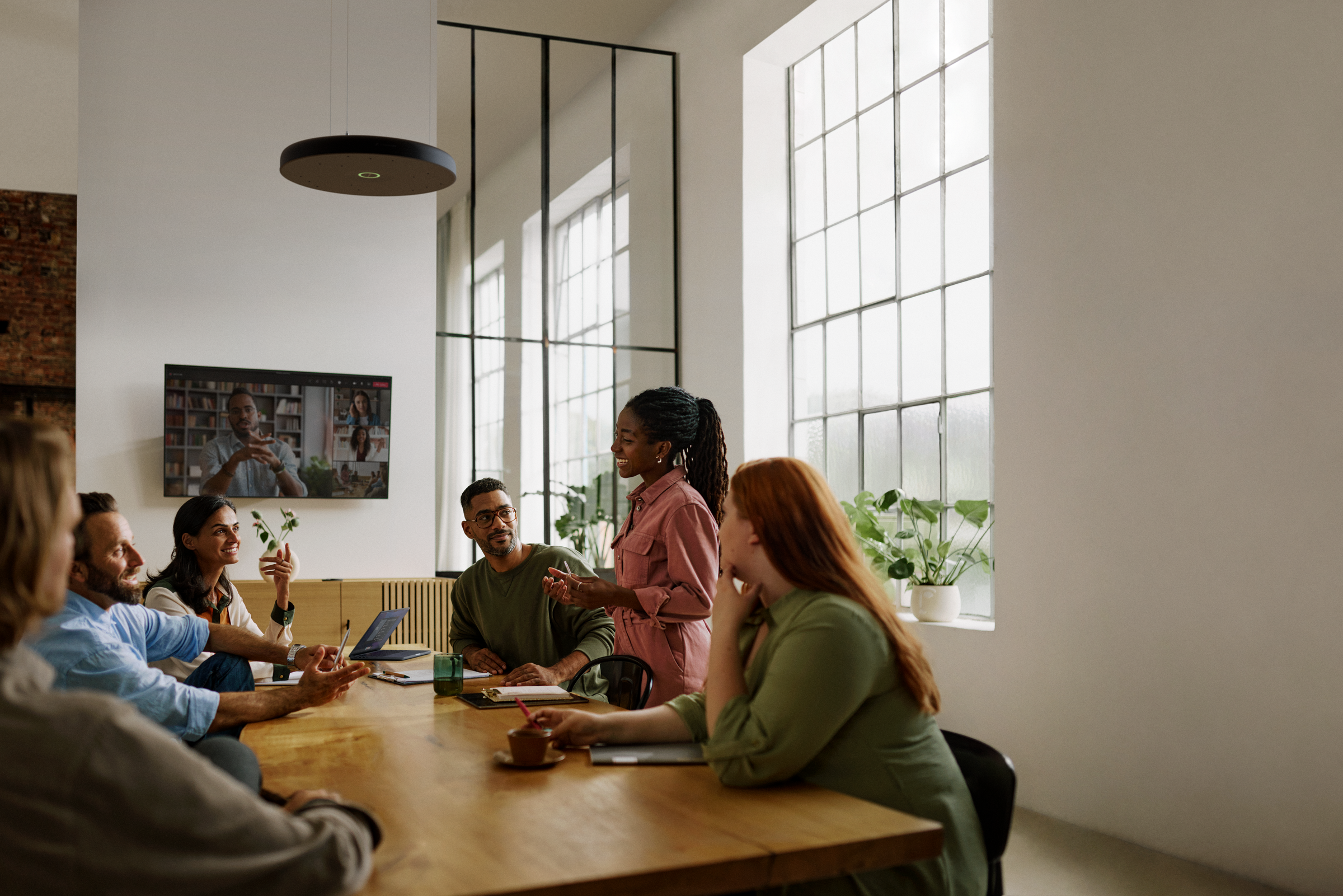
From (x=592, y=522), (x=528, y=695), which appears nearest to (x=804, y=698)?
(x=528, y=695)

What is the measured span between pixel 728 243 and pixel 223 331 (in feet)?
9.83

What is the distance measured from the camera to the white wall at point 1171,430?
125 inches

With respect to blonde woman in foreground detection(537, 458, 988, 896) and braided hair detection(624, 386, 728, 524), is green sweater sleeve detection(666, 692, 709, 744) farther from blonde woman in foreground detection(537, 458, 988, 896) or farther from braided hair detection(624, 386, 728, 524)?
braided hair detection(624, 386, 728, 524)

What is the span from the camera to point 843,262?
240 inches

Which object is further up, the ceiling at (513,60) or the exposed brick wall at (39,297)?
the ceiling at (513,60)

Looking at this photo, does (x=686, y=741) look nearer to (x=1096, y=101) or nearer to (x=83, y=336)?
(x=1096, y=101)

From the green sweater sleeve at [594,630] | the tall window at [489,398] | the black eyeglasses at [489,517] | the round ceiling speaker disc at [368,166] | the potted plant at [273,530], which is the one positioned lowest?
the green sweater sleeve at [594,630]

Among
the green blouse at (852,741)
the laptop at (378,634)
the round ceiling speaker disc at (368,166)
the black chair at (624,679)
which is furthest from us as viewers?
the round ceiling speaker disc at (368,166)

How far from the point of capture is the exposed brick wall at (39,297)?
8.23m

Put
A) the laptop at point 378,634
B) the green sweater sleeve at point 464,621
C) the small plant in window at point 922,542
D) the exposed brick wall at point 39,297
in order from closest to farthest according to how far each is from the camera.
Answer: the laptop at point 378,634
the green sweater sleeve at point 464,621
the small plant in window at point 922,542
the exposed brick wall at point 39,297

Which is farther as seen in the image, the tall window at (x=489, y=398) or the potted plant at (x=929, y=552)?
the tall window at (x=489, y=398)

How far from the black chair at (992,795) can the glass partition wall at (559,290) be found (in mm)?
5195

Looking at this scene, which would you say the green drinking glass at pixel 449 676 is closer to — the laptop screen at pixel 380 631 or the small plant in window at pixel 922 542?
the laptop screen at pixel 380 631

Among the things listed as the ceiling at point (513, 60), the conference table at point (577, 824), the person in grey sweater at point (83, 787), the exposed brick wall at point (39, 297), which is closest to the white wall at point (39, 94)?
the exposed brick wall at point (39, 297)
